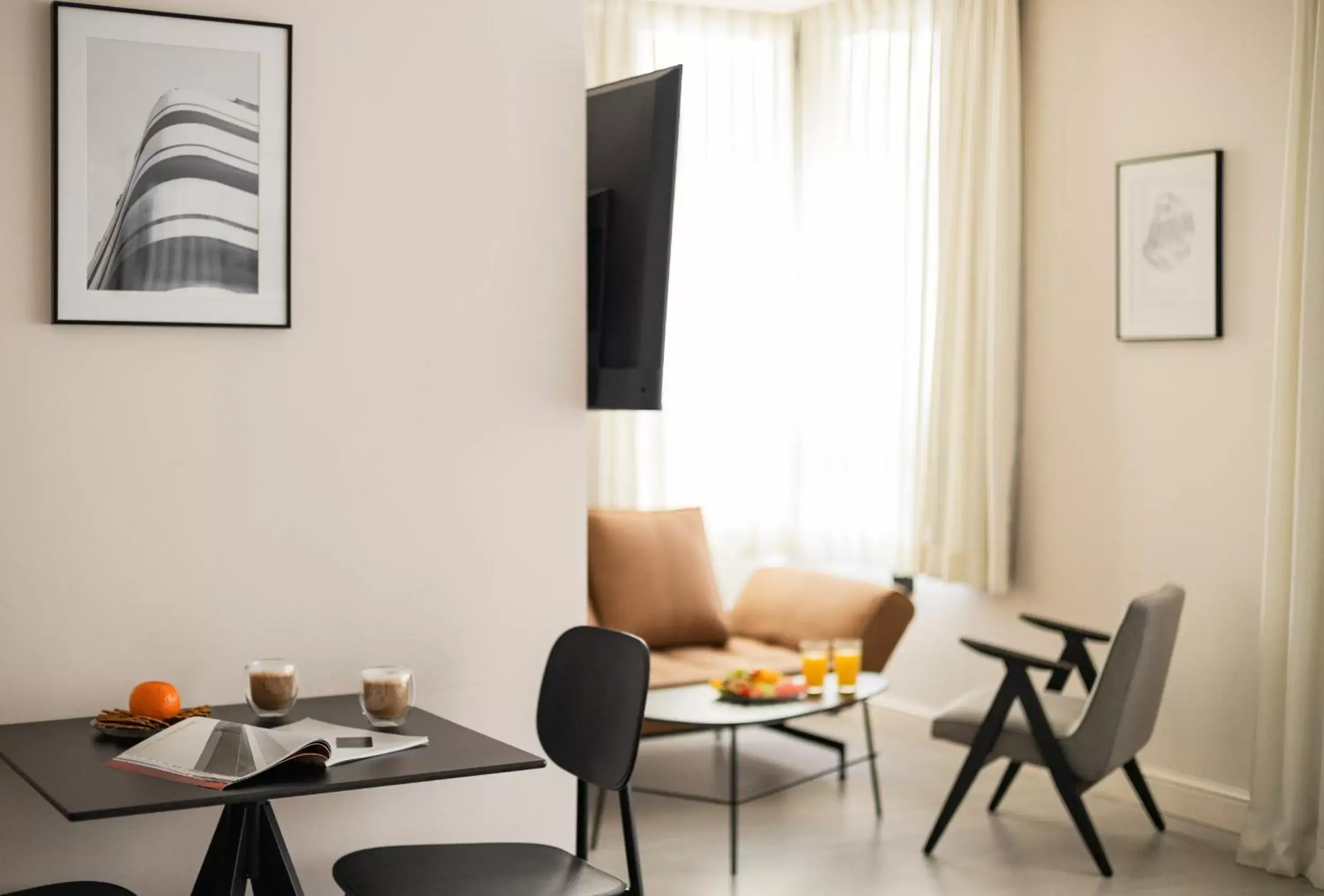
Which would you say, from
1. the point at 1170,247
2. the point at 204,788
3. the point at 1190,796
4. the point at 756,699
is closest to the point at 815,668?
the point at 756,699

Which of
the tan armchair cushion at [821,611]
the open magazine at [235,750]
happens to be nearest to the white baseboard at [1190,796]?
the tan armchair cushion at [821,611]

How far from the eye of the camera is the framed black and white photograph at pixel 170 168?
8.12 feet

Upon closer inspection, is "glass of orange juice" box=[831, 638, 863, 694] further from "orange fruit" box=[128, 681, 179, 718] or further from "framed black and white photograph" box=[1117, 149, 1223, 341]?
"orange fruit" box=[128, 681, 179, 718]

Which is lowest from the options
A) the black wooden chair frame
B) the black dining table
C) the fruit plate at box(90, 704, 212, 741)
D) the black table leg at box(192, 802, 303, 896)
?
the black wooden chair frame

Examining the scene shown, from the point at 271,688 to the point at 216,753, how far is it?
1.07 feet

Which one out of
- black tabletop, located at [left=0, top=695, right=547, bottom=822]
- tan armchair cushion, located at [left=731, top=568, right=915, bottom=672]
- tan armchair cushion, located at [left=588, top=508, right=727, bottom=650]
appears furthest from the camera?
tan armchair cushion, located at [left=588, top=508, right=727, bottom=650]

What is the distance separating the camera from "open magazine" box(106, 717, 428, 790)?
2.01 metres

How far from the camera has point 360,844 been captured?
109 inches

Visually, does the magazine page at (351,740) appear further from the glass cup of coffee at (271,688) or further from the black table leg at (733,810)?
the black table leg at (733,810)

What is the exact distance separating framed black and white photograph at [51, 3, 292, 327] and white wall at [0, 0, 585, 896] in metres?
0.04

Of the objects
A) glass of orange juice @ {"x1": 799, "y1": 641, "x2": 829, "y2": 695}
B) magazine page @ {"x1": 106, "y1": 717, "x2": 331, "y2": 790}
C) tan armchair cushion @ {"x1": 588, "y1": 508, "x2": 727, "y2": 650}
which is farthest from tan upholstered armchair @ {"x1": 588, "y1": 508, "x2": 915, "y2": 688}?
magazine page @ {"x1": 106, "y1": 717, "x2": 331, "y2": 790}

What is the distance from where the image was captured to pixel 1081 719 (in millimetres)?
3830

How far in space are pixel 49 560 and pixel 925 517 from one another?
337 centimetres

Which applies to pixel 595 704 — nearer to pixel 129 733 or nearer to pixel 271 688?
pixel 271 688
